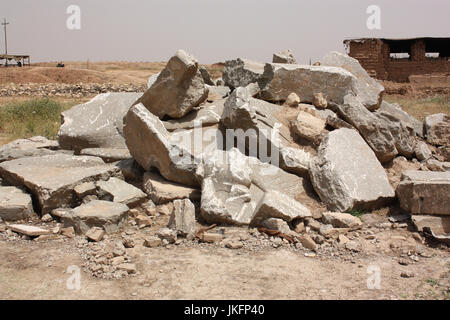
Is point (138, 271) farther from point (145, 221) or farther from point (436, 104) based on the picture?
point (436, 104)

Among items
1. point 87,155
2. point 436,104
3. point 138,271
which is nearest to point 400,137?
point 138,271

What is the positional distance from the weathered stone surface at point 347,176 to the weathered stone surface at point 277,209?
17.4 inches

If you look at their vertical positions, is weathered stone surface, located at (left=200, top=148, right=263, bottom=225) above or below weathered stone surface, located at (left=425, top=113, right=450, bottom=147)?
below

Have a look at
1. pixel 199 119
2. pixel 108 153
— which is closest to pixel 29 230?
pixel 108 153

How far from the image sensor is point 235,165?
480 cm

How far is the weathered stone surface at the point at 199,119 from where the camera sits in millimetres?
5719

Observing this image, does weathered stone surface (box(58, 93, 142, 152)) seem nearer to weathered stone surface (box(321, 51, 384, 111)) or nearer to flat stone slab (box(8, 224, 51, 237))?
flat stone slab (box(8, 224, 51, 237))

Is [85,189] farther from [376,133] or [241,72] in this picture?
[376,133]

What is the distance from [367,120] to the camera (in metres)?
5.61

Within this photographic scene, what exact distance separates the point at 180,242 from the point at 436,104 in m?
12.0

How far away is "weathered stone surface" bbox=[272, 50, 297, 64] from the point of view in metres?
7.01

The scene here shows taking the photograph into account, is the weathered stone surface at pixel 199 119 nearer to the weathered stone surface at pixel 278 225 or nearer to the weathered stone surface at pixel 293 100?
the weathered stone surface at pixel 293 100

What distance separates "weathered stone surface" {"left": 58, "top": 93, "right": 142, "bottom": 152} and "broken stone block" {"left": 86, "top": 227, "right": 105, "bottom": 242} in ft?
7.74

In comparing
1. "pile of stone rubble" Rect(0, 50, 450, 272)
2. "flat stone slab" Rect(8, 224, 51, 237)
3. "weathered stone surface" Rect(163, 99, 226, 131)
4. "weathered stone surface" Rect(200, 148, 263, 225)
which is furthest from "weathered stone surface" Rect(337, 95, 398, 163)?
"flat stone slab" Rect(8, 224, 51, 237)
